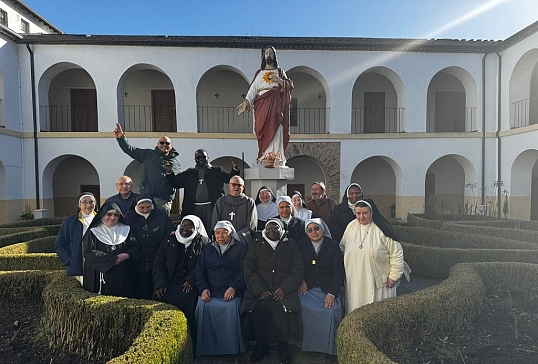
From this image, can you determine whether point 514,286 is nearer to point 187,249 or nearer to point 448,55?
point 187,249

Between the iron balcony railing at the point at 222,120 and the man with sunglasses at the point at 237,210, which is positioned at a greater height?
the iron balcony railing at the point at 222,120

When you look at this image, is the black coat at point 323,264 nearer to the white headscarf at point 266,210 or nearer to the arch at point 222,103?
the white headscarf at point 266,210

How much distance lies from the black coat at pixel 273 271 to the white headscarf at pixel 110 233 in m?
1.48

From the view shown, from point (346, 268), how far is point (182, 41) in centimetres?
1179

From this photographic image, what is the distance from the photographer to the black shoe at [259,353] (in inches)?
138

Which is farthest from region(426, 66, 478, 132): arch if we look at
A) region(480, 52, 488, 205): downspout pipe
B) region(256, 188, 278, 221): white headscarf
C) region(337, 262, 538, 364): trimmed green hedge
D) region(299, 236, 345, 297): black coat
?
region(299, 236, 345, 297): black coat

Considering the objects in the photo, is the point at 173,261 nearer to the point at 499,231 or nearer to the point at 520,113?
the point at 499,231

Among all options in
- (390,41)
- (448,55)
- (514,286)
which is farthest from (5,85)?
(448,55)

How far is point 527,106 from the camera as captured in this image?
43.0ft

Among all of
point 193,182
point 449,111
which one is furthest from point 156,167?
point 449,111

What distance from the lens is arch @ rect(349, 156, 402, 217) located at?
15602 millimetres

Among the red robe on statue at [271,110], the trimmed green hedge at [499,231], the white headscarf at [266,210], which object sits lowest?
the trimmed green hedge at [499,231]

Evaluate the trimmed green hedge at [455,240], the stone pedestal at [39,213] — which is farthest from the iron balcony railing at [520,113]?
the stone pedestal at [39,213]

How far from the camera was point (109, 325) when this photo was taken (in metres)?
3.44
